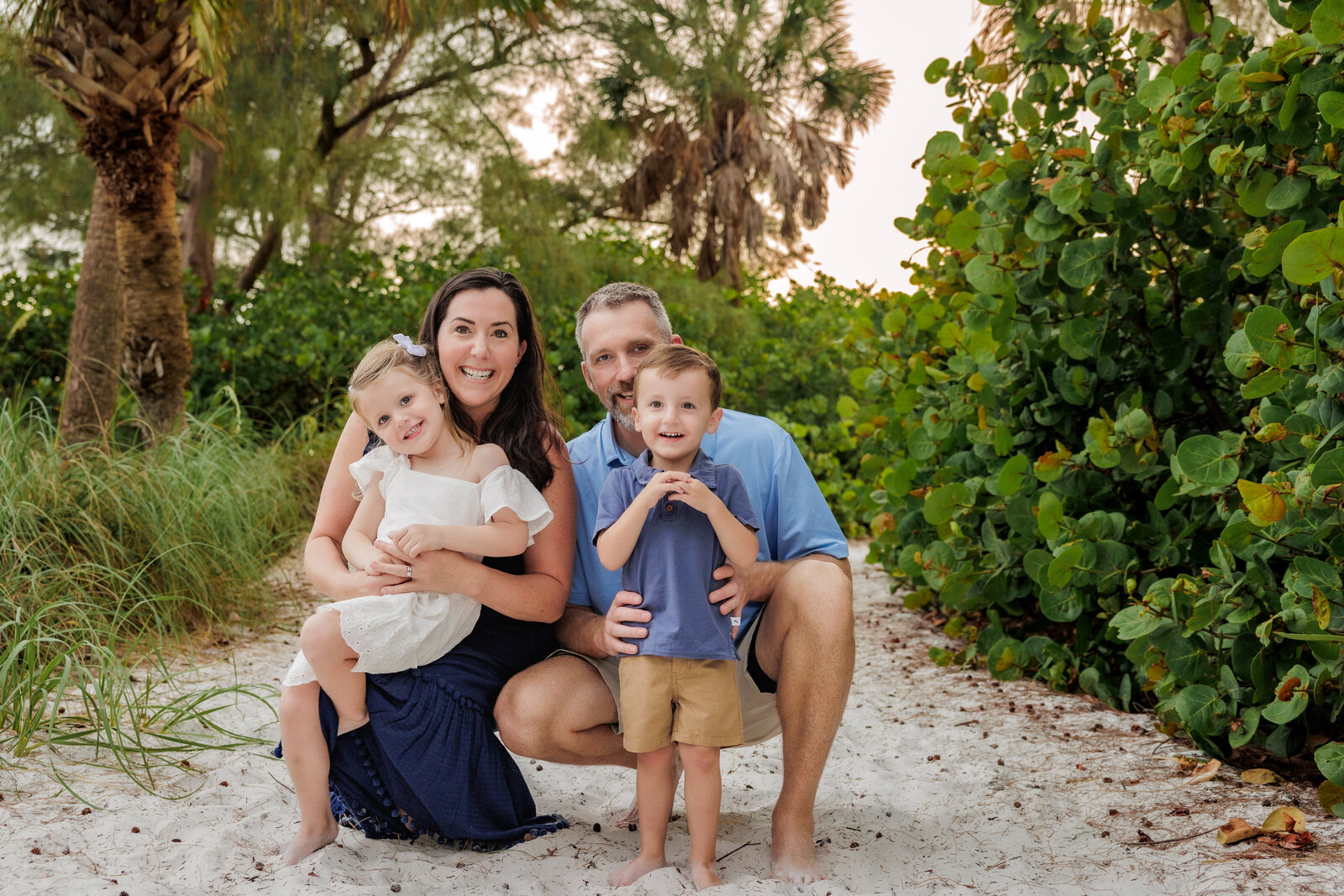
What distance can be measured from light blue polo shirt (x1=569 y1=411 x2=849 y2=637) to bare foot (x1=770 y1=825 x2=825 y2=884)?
0.52 meters

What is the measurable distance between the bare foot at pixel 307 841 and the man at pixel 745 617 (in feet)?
1.47

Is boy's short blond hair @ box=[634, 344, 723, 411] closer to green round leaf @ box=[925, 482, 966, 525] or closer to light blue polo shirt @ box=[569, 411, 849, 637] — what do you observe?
light blue polo shirt @ box=[569, 411, 849, 637]

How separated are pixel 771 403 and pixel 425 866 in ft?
22.5

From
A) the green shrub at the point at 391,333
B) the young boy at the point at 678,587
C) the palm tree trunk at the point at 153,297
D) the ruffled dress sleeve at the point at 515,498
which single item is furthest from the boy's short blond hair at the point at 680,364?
the green shrub at the point at 391,333

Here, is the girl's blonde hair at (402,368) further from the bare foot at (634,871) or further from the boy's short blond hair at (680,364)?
the bare foot at (634,871)

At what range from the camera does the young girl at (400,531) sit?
82.9 inches

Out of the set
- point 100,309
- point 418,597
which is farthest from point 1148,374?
point 100,309

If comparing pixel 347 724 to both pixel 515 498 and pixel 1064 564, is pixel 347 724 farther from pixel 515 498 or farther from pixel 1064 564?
pixel 1064 564

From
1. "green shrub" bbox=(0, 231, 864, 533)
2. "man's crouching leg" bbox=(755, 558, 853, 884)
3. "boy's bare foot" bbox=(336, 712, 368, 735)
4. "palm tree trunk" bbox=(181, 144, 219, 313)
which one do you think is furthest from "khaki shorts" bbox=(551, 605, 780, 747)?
"palm tree trunk" bbox=(181, 144, 219, 313)

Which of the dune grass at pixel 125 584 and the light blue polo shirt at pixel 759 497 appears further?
the dune grass at pixel 125 584

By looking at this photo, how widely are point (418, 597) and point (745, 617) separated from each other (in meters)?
0.82

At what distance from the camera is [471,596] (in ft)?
7.17

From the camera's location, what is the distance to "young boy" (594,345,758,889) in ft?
6.72

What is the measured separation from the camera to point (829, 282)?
12531mm
